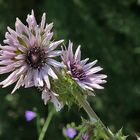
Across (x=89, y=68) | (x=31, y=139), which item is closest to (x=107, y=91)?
(x=31, y=139)

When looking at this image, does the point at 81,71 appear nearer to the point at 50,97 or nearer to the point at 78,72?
the point at 78,72

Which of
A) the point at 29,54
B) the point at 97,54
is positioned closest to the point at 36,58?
the point at 29,54

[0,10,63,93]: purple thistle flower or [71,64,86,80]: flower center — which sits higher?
[0,10,63,93]: purple thistle flower

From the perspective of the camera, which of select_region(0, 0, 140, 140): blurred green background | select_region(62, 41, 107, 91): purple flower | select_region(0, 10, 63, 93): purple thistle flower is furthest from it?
select_region(0, 0, 140, 140): blurred green background

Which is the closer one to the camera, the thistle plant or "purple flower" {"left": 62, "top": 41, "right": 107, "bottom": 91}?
the thistle plant

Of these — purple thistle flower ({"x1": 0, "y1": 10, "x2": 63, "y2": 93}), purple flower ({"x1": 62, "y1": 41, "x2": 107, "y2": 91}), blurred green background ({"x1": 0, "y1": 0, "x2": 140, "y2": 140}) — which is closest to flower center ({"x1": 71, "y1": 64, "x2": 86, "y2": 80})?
purple flower ({"x1": 62, "y1": 41, "x2": 107, "y2": 91})

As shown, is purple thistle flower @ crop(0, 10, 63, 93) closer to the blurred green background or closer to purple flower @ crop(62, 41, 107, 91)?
purple flower @ crop(62, 41, 107, 91)
